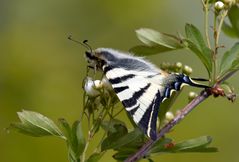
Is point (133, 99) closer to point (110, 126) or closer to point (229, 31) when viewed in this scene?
point (110, 126)

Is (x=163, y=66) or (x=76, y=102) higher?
(x=76, y=102)

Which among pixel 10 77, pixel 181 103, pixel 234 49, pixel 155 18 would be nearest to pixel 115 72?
pixel 234 49

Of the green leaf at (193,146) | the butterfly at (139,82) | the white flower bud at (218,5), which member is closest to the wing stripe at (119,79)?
the butterfly at (139,82)

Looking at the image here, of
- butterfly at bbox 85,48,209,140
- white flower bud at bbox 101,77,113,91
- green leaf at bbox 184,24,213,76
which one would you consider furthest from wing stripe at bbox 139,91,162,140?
green leaf at bbox 184,24,213,76

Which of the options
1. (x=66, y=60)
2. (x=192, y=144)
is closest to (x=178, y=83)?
(x=192, y=144)

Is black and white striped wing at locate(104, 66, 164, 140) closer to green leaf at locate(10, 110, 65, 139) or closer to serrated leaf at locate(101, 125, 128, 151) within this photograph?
serrated leaf at locate(101, 125, 128, 151)

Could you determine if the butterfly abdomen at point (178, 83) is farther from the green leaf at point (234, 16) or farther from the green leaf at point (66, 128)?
the green leaf at point (234, 16)

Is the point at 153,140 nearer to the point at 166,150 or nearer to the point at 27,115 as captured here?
the point at 166,150
